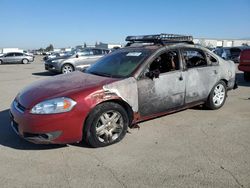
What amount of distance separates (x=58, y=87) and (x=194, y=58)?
2.97m

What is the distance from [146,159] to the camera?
12.9 ft

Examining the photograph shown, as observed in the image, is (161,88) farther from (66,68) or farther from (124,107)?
(66,68)

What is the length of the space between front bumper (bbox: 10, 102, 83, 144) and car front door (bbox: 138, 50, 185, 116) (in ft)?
4.13

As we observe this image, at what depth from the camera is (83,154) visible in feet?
13.5

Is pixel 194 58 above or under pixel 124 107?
above

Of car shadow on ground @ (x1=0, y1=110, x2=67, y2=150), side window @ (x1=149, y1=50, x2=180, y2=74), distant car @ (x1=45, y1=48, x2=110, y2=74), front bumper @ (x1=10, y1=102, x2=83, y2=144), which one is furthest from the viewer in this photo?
distant car @ (x1=45, y1=48, x2=110, y2=74)

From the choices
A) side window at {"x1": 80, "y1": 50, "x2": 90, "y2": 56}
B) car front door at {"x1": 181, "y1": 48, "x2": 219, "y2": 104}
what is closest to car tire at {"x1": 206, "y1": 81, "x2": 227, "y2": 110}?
car front door at {"x1": 181, "y1": 48, "x2": 219, "y2": 104}

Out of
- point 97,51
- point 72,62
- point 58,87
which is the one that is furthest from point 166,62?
point 97,51

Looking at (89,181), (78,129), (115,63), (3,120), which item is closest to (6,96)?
(3,120)

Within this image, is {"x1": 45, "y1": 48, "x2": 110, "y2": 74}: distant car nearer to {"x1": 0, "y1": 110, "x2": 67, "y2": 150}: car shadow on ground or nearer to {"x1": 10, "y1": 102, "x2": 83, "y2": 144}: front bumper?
{"x1": 0, "y1": 110, "x2": 67, "y2": 150}: car shadow on ground

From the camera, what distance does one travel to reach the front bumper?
395 centimetres

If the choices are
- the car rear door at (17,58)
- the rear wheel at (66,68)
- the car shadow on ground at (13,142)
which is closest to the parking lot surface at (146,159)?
the car shadow on ground at (13,142)

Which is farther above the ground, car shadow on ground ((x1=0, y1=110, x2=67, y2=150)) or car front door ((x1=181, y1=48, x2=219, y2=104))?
car front door ((x1=181, y1=48, x2=219, y2=104))

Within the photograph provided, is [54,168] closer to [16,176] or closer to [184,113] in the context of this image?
[16,176]
